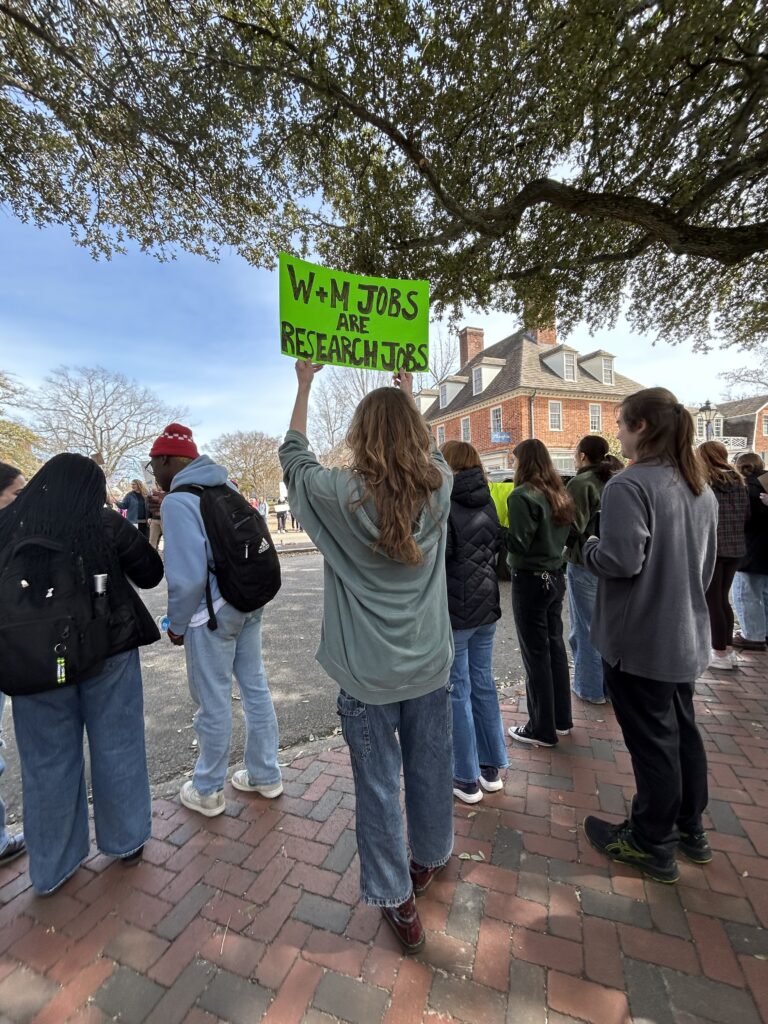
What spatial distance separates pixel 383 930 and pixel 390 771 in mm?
676

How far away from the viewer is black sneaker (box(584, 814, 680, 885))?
202 centimetres

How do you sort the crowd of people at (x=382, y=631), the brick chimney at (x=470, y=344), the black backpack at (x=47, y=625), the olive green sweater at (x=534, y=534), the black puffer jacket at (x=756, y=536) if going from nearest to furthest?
1. the crowd of people at (x=382, y=631)
2. the black backpack at (x=47, y=625)
3. the olive green sweater at (x=534, y=534)
4. the black puffer jacket at (x=756, y=536)
5. the brick chimney at (x=470, y=344)

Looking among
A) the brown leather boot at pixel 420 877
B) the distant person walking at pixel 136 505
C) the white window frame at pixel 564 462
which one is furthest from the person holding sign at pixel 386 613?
the white window frame at pixel 564 462

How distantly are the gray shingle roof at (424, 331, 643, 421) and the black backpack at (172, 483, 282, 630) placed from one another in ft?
79.3

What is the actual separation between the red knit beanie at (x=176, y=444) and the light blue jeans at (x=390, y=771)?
1689 mm

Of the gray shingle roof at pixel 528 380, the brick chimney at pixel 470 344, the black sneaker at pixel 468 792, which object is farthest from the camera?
the brick chimney at pixel 470 344

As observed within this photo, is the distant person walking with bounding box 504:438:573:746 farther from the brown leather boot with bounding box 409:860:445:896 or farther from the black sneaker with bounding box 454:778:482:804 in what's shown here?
the brown leather boot with bounding box 409:860:445:896

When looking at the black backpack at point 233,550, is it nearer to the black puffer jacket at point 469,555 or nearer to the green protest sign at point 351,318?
the green protest sign at point 351,318

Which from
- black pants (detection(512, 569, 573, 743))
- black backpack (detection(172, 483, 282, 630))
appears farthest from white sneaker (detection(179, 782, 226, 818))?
black pants (detection(512, 569, 573, 743))

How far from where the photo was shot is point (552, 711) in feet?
10.0

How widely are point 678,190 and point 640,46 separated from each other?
1.71m

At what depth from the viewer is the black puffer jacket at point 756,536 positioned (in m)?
4.44

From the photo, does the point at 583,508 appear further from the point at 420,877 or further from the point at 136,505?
the point at 136,505

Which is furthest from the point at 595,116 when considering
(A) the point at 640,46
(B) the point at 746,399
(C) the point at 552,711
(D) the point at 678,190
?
(B) the point at 746,399
